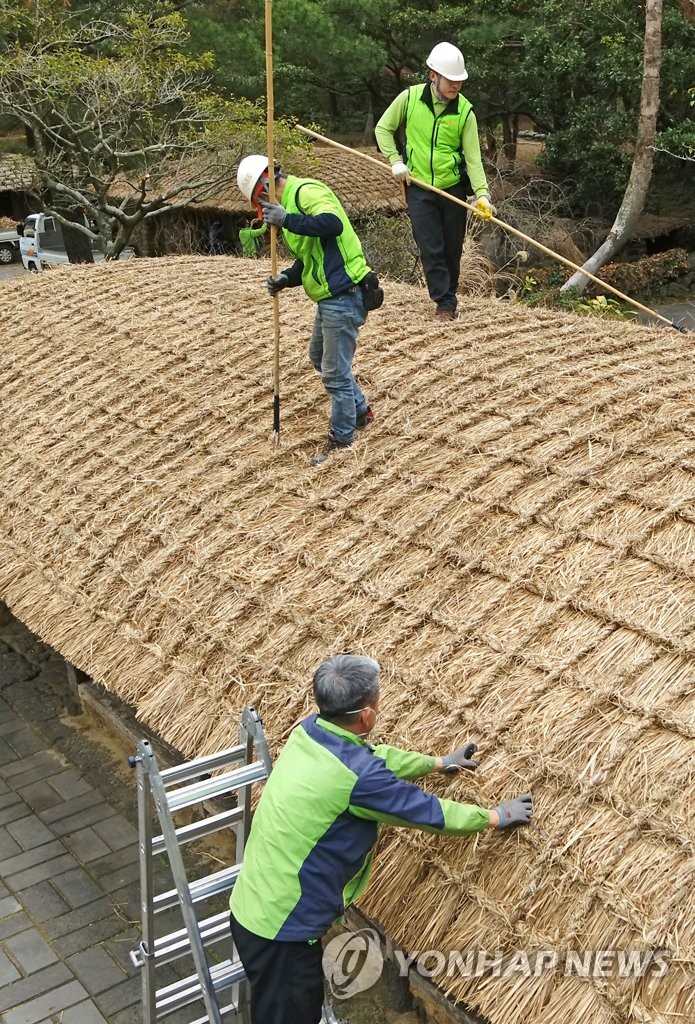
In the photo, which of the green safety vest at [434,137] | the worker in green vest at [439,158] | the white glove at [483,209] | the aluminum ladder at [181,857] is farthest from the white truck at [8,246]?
the aluminum ladder at [181,857]

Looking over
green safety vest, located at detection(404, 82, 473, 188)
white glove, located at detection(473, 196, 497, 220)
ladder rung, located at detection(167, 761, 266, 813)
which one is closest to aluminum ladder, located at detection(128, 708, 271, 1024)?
ladder rung, located at detection(167, 761, 266, 813)

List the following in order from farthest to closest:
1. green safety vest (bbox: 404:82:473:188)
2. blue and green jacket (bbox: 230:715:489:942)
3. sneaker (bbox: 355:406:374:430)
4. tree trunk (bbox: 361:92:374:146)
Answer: tree trunk (bbox: 361:92:374:146), green safety vest (bbox: 404:82:473:188), sneaker (bbox: 355:406:374:430), blue and green jacket (bbox: 230:715:489:942)

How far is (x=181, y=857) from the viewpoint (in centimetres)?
345

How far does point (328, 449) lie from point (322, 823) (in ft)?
8.86

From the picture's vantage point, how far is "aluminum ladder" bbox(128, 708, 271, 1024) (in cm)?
347

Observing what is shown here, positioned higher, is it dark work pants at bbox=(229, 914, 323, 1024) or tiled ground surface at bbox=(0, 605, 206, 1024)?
dark work pants at bbox=(229, 914, 323, 1024)

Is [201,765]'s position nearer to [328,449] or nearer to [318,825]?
[318,825]

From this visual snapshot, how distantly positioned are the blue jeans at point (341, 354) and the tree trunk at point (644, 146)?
1167cm

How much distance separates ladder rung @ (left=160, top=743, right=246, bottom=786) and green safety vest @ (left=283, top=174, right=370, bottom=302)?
2591 millimetres

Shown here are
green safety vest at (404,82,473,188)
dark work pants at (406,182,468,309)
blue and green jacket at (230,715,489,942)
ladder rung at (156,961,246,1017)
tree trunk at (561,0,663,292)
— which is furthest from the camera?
tree trunk at (561,0,663,292)

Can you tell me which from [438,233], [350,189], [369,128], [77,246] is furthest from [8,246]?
[438,233]

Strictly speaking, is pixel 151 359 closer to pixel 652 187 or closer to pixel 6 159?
pixel 6 159

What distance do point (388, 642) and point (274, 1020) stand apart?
1.49 meters

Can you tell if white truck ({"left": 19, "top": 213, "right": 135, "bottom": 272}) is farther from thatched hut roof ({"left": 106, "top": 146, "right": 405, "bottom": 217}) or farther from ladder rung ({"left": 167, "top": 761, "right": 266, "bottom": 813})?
→ ladder rung ({"left": 167, "top": 761, "right": 266, "bottom": 813})
